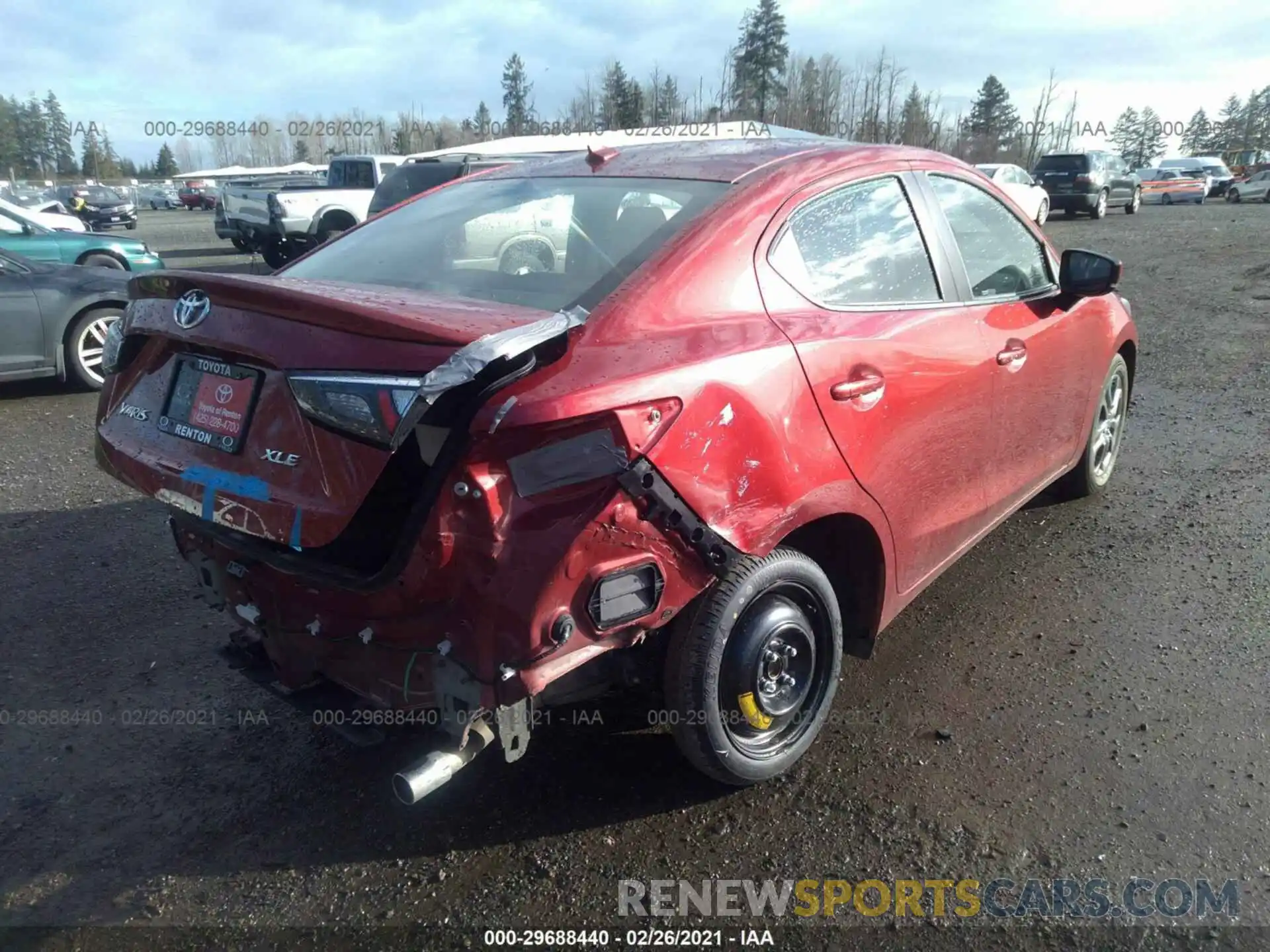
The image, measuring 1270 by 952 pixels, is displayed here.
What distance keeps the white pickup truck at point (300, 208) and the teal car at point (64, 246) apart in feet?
14.5

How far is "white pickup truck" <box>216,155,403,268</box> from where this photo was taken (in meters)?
18.2

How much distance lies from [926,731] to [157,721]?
2666 mm

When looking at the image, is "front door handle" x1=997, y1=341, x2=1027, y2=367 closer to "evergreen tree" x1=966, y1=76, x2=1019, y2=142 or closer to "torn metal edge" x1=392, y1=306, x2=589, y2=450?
"torn metal edge" x1=392, y1=306, x2=589, y2=450

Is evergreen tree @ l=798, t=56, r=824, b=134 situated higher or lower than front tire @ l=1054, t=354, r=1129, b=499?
higher

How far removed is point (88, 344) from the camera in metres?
7.99

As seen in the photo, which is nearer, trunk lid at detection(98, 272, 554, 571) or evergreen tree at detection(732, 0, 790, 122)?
trunk lid at detection(98, 272, 554, 571)

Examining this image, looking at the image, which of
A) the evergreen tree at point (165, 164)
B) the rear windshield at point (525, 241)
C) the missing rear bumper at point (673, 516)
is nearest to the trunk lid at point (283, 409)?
the rear windshield at point (525, 241)

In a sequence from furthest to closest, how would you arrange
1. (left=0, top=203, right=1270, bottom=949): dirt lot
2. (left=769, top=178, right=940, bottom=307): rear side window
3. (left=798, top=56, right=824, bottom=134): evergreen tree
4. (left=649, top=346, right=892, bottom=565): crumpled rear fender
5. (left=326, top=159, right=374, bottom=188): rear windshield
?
(left=798, top=56, right=824, bottom=134): evergreen tree → (left=326, top=159, right=374, bottom=188): rear windshield → (left=769, top=178, right=940, bottom=307): rear side window → (left=0, top=203, right=1270, bottom=949): dirt lot → (left=649, top=346, right=892, bottom=565): crumpled rear fender

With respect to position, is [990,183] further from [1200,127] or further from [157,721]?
[1200,127]

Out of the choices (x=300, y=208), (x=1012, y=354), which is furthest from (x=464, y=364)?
(x=300, y=208)

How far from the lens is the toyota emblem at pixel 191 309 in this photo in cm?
Answer: 258

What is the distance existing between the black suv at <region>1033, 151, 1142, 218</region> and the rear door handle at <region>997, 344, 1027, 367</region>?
24101mm

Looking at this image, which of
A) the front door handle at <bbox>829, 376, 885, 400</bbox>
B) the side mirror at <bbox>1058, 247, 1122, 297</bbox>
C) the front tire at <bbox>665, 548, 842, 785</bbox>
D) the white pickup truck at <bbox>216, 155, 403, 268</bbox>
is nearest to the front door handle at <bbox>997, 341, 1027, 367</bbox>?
the side mirror at <bbox>1058, 247, 1122, 297</bbox>

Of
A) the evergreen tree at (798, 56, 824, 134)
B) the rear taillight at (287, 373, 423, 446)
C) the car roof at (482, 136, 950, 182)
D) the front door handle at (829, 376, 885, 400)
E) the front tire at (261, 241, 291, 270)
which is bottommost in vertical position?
the front tire at (261, 241, 291, 270)
